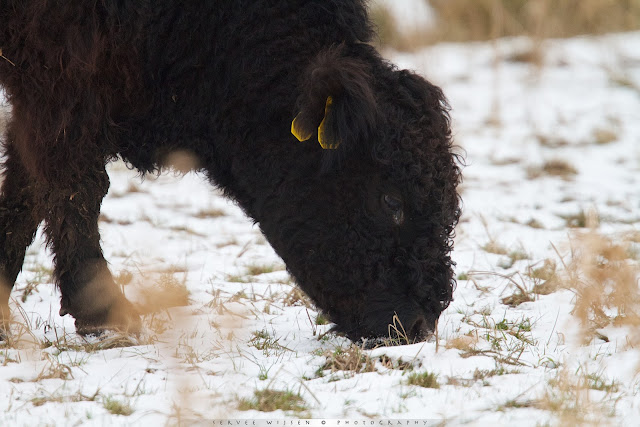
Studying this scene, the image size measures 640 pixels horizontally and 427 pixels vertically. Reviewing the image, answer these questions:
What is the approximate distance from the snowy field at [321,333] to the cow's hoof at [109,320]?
0.24 feet

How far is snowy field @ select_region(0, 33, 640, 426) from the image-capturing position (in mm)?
2775

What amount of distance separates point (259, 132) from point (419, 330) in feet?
3.91

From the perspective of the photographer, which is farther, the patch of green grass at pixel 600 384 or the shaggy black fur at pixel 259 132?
the shaggy black fur at pixel 259 132

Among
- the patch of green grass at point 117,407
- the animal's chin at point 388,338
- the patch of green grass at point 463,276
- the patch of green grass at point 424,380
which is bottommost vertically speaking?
the patch of green grass at point 117,407

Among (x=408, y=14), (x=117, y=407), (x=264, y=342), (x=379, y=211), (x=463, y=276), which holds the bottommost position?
(x=117, y=407)

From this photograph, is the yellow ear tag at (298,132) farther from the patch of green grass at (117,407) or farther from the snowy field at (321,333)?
the patch of green grass at (117,407)

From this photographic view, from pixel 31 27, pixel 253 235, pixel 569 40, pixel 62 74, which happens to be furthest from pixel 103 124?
pixel 569 40

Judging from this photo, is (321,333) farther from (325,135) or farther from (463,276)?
(463,276)

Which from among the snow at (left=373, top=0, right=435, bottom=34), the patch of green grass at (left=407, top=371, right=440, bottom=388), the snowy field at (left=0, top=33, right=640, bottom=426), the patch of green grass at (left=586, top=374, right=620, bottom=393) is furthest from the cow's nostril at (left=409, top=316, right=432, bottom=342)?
the snow at (left=373, top=0, right=435, bottom=34)

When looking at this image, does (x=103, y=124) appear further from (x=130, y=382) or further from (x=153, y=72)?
(x=130, y=382)

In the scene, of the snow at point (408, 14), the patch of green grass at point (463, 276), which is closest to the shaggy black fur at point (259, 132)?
the patch of green grass at point (463, 276)

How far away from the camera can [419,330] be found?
11.5 ft

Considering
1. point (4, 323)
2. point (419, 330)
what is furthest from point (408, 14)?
point (4, 323)

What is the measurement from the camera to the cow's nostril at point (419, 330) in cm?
349
